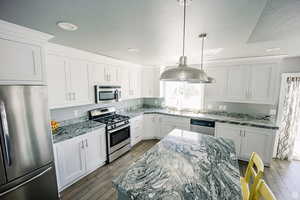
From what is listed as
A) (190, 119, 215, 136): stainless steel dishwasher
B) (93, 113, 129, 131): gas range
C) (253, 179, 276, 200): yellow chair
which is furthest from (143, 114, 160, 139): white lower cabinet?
(253, 179, 276, 200): yellow chair

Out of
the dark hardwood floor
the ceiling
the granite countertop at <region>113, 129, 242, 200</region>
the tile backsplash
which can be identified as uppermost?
the ceiling

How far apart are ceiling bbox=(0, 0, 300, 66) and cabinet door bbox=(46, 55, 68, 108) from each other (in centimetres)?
39

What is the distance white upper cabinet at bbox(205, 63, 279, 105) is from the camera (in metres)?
2.76

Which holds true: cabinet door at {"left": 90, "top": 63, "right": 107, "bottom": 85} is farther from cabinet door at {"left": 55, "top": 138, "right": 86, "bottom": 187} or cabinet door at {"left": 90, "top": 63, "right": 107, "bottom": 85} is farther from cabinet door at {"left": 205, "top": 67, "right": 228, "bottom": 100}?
cabinet door at {"left": 205, "top": 67, "right": 228, "bottom": 100}

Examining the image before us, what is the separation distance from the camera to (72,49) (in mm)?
2305

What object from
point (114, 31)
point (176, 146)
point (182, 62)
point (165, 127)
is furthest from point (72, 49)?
point (165, 127)

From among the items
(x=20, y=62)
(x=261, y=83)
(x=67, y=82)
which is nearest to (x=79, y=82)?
(x=67, y=82)

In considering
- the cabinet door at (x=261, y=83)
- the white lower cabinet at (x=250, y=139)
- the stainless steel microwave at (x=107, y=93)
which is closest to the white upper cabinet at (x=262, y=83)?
the cabinet door at (x=261, y=83)

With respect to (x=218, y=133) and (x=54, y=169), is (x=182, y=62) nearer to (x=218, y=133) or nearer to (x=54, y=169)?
(x=54, y=169)

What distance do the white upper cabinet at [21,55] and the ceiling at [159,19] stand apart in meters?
0.13

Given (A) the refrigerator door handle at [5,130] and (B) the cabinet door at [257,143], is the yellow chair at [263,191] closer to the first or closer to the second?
(B) the cabinet door at [257,143]

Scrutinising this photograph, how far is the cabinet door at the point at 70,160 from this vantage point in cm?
196

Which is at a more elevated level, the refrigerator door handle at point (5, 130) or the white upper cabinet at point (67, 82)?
the white upper cabinet at point (67, 82)

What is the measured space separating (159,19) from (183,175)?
4.98 feet
